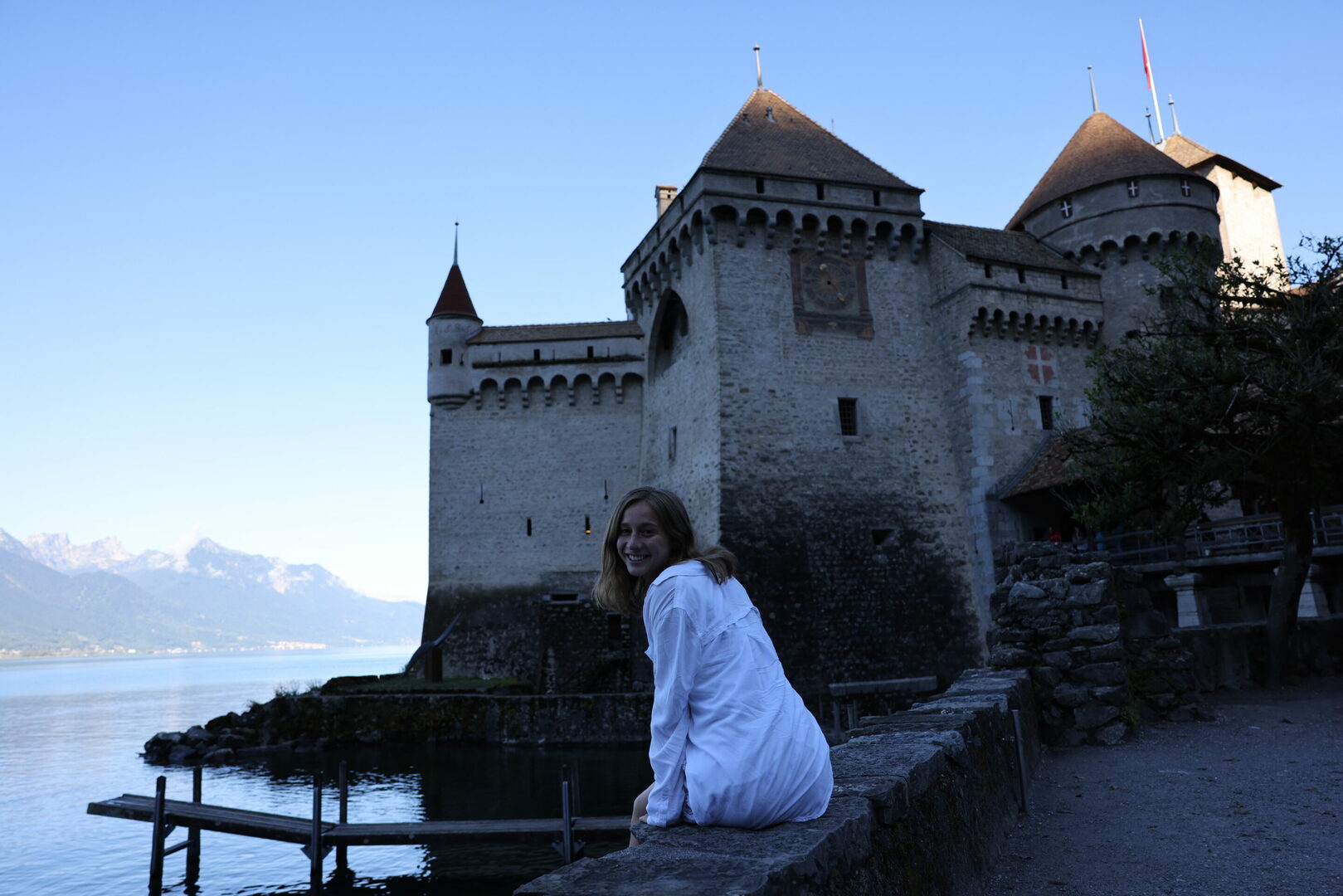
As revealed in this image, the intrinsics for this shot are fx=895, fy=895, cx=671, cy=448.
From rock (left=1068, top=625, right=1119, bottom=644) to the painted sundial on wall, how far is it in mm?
13725

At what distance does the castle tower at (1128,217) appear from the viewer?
23.6 metres

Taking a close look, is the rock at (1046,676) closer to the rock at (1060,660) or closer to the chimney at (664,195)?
the rock at (1060,660)

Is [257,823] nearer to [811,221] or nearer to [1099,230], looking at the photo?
[811,221]

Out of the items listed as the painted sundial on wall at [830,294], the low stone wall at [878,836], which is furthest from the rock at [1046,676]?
the painted sundial on wall at [830,294]

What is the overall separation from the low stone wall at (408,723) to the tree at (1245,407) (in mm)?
11661

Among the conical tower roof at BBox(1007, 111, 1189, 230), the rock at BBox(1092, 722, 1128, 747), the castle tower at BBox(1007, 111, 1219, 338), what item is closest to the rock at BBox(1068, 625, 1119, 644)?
the rock at BBox(1092, 722, 1128, 747)

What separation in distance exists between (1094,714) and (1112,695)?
25 centimetres

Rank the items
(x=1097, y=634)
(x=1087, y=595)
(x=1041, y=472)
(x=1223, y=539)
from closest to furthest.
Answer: (x=1097, y=634) < (x=1087, y=595) < (x=1223, y=539) < (x=1041, y=472)

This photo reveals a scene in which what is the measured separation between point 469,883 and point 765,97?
856 inches

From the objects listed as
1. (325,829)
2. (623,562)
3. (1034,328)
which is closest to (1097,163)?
(1034,328)

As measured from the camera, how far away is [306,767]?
21375mm

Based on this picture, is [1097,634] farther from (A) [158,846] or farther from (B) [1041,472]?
(B) [1041,472]

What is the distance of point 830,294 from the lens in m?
22.1

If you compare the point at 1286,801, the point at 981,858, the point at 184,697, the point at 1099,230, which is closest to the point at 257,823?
the point at 981,858
